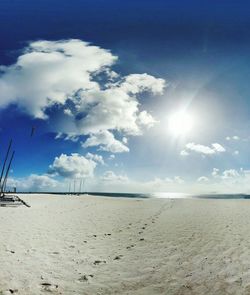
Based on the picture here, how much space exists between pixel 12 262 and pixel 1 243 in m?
3.67

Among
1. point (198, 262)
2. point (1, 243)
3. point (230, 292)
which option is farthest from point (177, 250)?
point (1, 243)

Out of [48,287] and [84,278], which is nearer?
→ [48,287]

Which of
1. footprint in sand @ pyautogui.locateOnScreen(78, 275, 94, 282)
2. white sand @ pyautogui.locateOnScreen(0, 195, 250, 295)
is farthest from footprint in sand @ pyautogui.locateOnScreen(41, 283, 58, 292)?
footprint in sand @ pyautogui.locateOnScreen(78, 275, 94, 282)

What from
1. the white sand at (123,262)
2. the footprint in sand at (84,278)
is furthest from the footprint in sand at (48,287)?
the footprint in sand at (84,278)

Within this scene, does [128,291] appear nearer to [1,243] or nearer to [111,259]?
[111,259]

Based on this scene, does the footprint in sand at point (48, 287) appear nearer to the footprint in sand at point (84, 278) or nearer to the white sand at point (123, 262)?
the white sand at point (123, 262)

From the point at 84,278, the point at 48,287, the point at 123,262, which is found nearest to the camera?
the point at 48,287

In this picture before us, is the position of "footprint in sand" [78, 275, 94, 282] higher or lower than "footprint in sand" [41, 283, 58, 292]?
higher

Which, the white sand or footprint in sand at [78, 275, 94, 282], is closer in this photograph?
the white sand

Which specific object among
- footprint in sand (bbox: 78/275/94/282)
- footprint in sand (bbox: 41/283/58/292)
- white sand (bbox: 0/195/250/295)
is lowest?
footprint in sand (bbox: 41/283/58/292)

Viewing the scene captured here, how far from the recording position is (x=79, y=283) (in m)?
9.45

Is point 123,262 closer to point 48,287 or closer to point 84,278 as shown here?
point 84,278

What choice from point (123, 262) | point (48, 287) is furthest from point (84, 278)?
point (123, 262)

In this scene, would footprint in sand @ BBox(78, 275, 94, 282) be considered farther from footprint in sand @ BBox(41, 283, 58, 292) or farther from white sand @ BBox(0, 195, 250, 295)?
footprint in sand @ BBox(41, 283, 58, 292)
